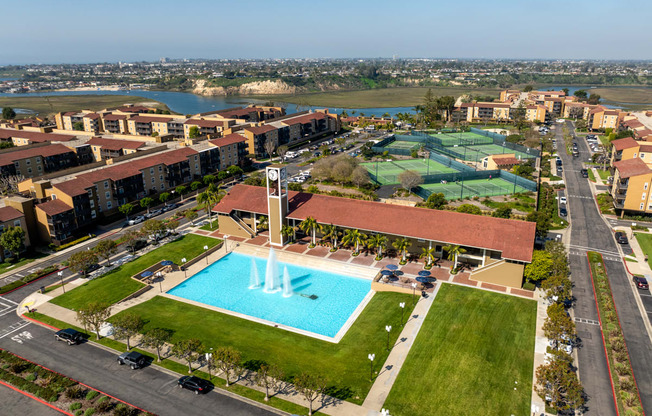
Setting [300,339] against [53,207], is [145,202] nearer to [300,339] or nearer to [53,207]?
[53,207]

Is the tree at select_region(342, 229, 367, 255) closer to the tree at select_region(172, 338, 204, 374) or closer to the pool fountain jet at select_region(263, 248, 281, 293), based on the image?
the pool fountain jet at select_region(263, 248, 281, 293)

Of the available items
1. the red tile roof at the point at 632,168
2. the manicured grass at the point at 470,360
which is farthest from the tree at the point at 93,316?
the red tile roof at the point at 632,168

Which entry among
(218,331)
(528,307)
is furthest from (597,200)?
(218,331)

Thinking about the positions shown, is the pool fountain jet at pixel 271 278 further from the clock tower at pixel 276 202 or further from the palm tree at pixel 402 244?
the palm tree at pixel 402 244

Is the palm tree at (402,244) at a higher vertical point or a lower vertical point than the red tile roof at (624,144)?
lower

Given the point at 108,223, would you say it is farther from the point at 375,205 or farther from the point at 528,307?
the point at 528,307

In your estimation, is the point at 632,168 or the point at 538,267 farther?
the point at 632,168

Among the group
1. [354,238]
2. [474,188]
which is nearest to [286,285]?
[354,238]
